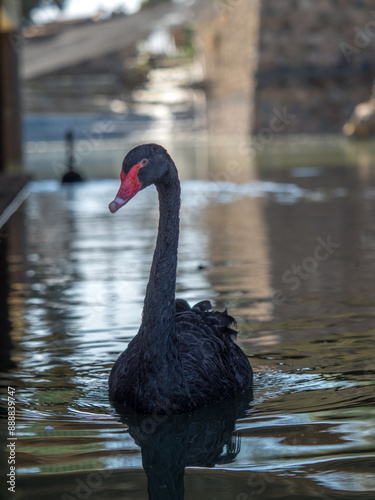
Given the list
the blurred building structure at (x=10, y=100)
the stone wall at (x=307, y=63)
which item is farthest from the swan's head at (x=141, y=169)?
the stone wall at (x=307, y=63)

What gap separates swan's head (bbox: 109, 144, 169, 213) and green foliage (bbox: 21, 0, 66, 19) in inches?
1640

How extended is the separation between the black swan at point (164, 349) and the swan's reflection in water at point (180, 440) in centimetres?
5

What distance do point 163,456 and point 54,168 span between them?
883 inches

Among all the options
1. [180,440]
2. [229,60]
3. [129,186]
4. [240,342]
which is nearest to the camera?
[129,186]

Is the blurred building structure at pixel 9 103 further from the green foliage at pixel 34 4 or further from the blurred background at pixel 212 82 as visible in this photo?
the green foliage at pixel 34 4

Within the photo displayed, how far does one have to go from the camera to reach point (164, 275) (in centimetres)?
438

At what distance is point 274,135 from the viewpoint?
137 feet

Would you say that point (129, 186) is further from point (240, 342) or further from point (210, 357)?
point (240, 342)

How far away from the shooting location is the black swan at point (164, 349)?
4.18 m

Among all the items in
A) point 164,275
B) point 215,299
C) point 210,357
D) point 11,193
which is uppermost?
point 164,275

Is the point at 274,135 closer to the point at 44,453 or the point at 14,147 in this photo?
the point at 14,147

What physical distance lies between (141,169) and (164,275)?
0.52 m

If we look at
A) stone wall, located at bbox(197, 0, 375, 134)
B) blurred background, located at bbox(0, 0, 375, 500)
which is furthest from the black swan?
stone wall, located at bbox(197, 0, 375, 134)

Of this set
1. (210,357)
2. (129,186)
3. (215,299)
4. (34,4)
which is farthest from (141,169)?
(34,4)
